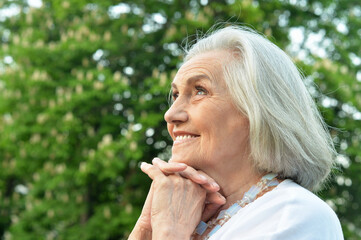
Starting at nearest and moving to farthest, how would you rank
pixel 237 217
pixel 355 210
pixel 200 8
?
1. pixel 237 217
2. pixel 200 8
3. pixel 355 210

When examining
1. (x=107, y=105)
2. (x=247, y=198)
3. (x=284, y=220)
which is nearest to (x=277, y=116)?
(x=247, y=198)

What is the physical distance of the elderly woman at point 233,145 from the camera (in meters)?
1.80

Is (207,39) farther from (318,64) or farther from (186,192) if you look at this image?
(318,64)

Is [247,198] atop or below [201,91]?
below

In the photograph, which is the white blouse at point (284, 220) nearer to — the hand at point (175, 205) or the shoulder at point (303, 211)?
the shoulder at point (303, 211)

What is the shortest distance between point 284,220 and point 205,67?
687mm

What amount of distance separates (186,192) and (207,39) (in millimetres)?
643

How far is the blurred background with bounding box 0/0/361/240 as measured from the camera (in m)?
8.52

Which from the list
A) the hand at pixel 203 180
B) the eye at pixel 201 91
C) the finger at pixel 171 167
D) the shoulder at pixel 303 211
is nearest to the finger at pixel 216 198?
the hand at pixel 203 180

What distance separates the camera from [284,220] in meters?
1.53

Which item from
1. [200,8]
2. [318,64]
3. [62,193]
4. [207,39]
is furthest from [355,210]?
[207,39]

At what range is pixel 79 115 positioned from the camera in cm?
903

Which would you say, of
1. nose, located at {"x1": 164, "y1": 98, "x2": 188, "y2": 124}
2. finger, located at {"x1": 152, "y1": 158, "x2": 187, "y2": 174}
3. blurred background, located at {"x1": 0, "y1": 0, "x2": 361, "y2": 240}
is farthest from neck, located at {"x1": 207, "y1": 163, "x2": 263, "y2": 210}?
blurred background, located at {"x1": 0, "y1": 0, "x2": 361, "y2": 240}

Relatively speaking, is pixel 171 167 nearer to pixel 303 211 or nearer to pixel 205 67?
pixel 205 67
